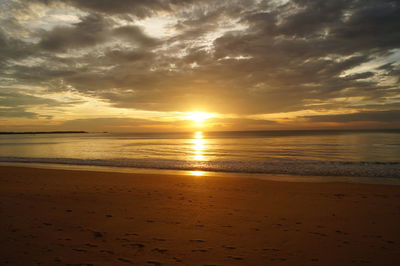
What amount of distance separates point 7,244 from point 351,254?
318 inches

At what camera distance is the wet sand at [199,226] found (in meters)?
5.15

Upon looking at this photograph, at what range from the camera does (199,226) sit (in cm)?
691

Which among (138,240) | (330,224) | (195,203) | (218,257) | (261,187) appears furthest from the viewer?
(261,187)

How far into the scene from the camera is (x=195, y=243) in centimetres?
580

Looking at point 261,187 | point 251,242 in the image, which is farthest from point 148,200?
point 261,187

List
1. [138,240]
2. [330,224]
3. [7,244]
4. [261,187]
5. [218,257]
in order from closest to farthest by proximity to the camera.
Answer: [218,257] < [7,244] < [138,240] < [330,224] < [261,187]

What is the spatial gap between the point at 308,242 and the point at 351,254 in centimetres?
91

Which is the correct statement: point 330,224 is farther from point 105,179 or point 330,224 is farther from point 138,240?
point 105,179

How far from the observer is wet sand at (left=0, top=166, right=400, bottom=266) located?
5152 mm

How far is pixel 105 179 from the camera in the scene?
590 inches

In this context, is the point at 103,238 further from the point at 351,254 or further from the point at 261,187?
the point at 261,187

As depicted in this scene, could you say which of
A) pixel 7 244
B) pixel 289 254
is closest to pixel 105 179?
pixel 7 244

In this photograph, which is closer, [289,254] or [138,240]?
[289,254]

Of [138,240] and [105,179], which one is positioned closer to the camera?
[138,240]
